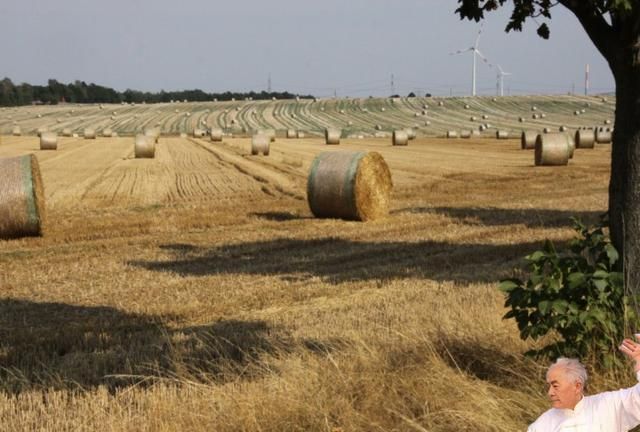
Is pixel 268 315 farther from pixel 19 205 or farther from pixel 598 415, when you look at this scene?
pixel 19 205

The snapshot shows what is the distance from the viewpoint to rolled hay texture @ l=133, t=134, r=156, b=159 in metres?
38.3

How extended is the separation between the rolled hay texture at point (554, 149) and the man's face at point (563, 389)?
3191 cm

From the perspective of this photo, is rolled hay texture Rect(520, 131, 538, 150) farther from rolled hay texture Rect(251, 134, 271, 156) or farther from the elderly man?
the elderly man

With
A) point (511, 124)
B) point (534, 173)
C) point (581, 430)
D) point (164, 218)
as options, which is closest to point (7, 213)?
point (164, 218)

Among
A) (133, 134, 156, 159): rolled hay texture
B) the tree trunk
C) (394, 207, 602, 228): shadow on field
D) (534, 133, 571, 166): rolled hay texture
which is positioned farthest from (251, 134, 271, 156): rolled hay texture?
the tree trunk

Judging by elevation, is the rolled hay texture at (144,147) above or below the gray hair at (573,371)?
below

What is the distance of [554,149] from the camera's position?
111 ft

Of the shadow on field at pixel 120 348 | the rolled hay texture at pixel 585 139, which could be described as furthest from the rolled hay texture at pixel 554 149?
the shadow on field at pixel 120 348

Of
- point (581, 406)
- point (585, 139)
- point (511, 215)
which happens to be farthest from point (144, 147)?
point (581, 406)

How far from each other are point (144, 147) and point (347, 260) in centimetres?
2691

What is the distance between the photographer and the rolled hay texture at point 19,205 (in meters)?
16.1

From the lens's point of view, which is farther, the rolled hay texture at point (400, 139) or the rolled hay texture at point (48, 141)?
the rolled hay texture at point (400, 139)

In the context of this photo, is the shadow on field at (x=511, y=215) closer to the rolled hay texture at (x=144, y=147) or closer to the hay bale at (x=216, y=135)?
the rolled hay texture at (x=144, y=147)

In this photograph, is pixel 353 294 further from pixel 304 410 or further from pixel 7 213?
pixel 7 213
